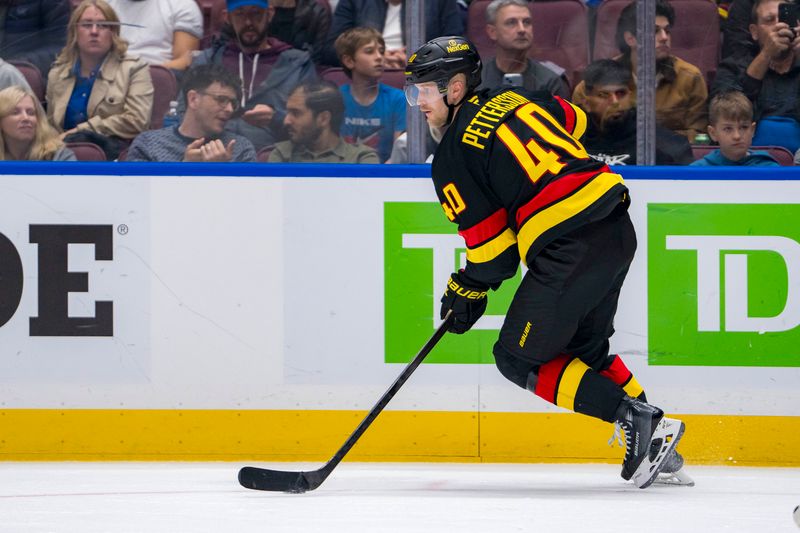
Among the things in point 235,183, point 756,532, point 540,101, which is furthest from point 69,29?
point 756,532

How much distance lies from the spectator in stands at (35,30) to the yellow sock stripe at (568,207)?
1.75 metres

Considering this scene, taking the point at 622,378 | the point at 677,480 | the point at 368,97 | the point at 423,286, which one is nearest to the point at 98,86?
the point at 368,97

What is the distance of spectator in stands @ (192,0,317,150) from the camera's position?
389 centimetres

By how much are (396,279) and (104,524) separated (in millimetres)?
1348

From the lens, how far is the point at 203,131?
3.90 metres

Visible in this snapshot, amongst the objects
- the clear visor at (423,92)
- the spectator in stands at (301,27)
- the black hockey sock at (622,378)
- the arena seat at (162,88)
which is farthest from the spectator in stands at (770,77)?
the arena seat at (162,88)

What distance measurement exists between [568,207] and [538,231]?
0.31ft

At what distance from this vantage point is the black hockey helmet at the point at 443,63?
3088 millimetres

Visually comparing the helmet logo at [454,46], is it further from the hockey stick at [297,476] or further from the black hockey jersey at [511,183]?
the hockey stick at [297,476]

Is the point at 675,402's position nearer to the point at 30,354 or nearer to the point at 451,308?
the point at 451,308

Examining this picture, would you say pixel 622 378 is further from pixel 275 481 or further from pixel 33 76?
pixel 33 76

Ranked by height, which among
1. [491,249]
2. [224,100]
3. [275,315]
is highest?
[224,100]

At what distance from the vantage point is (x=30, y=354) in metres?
3.84

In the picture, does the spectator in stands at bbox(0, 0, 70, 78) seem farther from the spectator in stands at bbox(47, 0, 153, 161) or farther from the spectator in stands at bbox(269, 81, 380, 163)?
the spectator in stands at bbox(269, 81, 380, 163)
